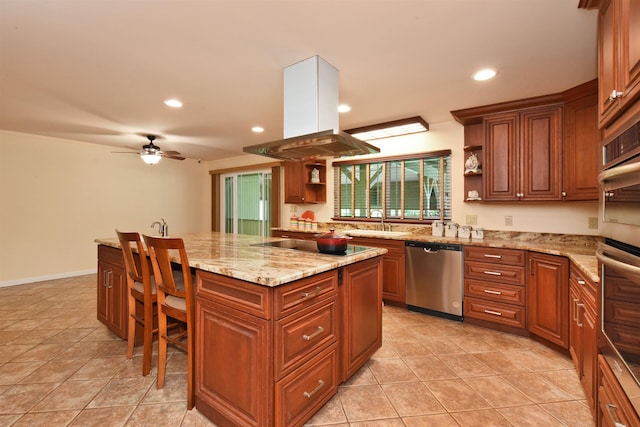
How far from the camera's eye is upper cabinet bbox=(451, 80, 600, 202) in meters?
2.59

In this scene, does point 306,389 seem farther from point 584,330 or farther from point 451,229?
point 451,229

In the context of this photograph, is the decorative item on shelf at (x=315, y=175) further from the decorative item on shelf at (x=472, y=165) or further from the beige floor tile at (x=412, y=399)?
the beige floor tile at (x=412, y=399)

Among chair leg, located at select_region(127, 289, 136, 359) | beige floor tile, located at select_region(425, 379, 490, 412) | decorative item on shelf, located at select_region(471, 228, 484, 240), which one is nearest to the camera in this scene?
beige floor tile, located at select_region(425, 379, 490, 412)

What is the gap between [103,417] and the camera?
65.2 inches

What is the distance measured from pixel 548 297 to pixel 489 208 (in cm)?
125

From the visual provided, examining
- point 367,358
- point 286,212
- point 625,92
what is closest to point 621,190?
point 625,92

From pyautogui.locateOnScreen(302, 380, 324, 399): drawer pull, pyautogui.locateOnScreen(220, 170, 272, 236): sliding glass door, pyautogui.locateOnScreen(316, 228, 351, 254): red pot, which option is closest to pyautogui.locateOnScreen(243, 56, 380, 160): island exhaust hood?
pyautogui.locateOnScreen(316, 228, 351, 254): red pot

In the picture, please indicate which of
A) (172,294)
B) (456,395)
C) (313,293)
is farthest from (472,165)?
(172,294)

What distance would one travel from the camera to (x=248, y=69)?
2369 mm

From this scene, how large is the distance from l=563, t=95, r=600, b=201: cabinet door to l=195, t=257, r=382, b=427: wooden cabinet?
2414 millimetres

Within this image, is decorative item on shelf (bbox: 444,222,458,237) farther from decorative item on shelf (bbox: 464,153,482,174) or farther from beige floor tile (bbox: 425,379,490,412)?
beige floor tile (bbox: 425,379,490,412)

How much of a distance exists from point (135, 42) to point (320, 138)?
145cm

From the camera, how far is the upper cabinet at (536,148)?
2592mm

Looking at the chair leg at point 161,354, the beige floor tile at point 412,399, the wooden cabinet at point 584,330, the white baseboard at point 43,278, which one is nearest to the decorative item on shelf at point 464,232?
the wooden cabinet at point 584,330
